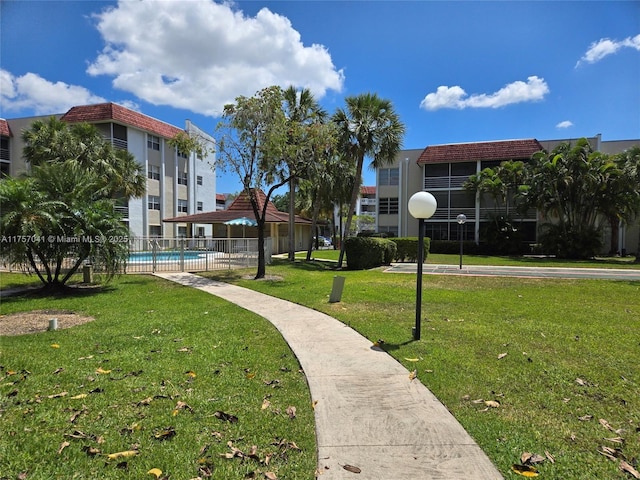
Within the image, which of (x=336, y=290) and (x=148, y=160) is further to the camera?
(x=148, y=160)

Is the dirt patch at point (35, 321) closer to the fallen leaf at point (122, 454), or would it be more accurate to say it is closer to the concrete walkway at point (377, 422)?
the concrete walkway at point (377, 422)

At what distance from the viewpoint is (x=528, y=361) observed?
16.4 ft

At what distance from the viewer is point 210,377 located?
4383 millimetres

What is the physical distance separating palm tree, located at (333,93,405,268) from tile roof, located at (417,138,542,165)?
642 inches

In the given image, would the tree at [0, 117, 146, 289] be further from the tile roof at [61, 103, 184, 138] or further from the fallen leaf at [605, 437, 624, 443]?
the tile roof at [61, 103, 184, 138]

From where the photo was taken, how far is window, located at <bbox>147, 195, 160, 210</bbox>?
112ft

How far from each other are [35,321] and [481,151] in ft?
113

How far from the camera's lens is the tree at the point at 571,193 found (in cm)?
2627

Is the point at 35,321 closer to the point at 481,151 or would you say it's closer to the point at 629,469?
the point at 629,469

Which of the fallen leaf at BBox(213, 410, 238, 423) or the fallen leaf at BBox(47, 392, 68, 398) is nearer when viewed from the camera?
the fallen leaf at BBox(213, 410, 238, 423)

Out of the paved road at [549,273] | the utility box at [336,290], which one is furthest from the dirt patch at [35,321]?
the paved road at [549,273]

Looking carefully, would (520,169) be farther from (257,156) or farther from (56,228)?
(56,228)

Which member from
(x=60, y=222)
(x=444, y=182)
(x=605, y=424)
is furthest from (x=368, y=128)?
(x=444, y=182)

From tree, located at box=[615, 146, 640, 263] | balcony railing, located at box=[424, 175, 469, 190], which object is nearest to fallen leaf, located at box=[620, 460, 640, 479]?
tree, located at box=[615, 146, 640, 263]
